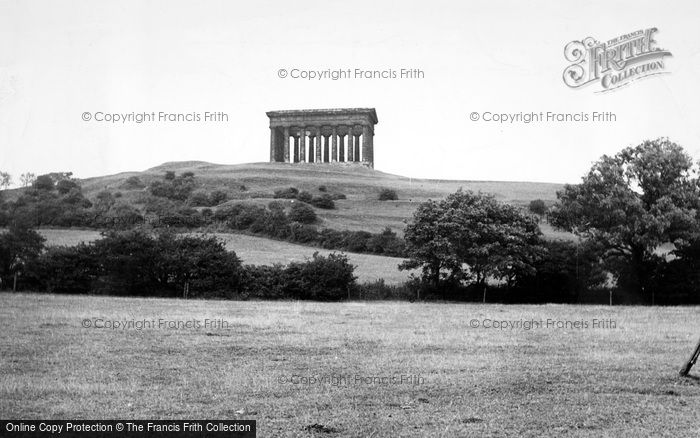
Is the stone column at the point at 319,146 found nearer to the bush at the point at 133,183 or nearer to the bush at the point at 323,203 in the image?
the bush at the point at 133,183

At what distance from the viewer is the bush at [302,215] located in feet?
295

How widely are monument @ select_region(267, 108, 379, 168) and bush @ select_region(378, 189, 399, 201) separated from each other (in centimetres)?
3461

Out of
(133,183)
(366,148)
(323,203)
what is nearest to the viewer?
(323,203)

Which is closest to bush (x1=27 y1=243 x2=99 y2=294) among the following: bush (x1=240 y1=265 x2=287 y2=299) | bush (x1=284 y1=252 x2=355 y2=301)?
bush (x1=240 y1=265 x2=287 y2=299)

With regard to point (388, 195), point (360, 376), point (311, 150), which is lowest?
point (360, 376)

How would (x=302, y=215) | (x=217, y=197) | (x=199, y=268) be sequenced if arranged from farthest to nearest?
(x=217, y=197)
(x=302, y=215)
(x=199, y=268)

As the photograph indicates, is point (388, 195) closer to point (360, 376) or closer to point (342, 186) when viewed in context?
point (342, 186)

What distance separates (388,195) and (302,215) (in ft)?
88.6

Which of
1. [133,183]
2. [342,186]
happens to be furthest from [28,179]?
[342,186]

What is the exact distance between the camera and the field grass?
1328cm

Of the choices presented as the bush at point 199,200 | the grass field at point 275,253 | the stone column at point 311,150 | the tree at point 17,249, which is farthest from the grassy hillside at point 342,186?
the tree at point 17,249

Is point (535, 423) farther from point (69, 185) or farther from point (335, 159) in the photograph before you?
point (335, 159)

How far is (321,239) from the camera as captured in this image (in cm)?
7969

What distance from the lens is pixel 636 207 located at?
4931cm
